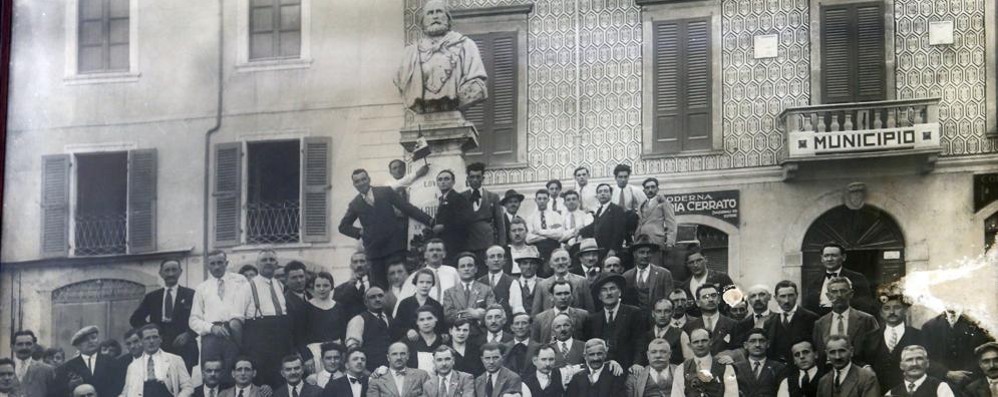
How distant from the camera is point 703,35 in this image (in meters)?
5.85

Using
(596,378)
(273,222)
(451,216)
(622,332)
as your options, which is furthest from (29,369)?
(622,332)

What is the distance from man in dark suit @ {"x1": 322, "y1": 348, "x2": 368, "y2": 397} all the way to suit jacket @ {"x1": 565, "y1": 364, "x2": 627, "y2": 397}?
0.91 m

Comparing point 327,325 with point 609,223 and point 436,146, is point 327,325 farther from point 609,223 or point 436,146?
point 609,223

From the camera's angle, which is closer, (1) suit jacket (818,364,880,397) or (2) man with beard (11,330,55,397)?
(1) suit jacket (818,364,880,397)

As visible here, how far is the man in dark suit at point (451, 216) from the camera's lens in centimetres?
595

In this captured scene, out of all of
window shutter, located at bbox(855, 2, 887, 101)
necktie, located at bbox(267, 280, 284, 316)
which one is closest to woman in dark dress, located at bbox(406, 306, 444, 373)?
necktie, located at bbox(267, 280, 284, 316)

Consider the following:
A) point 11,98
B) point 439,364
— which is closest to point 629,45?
point 439,364

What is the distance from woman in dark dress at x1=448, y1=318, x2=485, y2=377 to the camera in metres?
5.85

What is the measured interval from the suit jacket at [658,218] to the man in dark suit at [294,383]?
5.23 ft

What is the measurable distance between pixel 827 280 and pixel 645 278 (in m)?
0.75

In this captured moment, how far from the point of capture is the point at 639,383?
5.66 meters

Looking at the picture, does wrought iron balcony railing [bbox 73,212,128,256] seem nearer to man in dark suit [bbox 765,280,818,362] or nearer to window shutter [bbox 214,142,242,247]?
window shutter [bbox 214,142,242,247]

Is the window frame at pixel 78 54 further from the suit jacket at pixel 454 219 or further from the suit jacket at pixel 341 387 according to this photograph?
the suit jacket at pixel 341 387

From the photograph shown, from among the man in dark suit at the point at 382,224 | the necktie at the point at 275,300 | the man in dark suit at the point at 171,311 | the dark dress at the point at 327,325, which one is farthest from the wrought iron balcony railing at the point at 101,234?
the man in dark suit at the point at 382,224
